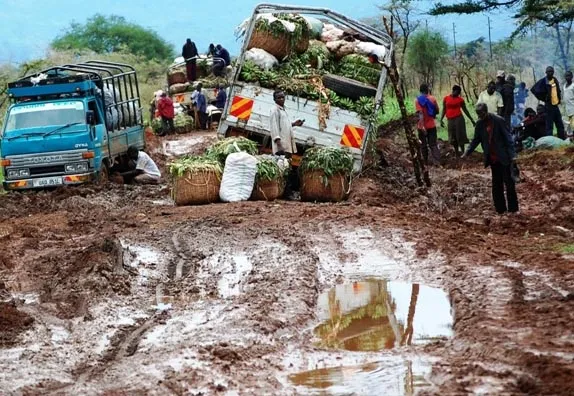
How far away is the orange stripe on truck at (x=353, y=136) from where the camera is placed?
53.2 ft

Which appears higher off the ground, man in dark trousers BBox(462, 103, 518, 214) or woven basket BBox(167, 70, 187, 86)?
woven basket BBox(167, 70, 187, 86)

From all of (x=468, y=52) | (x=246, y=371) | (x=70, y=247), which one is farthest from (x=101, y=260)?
(x=468, y=52)

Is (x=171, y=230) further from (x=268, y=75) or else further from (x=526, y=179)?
(x=526, y=179)

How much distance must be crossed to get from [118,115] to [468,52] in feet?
96.2

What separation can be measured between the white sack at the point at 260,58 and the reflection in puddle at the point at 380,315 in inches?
295

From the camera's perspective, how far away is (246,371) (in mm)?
6574

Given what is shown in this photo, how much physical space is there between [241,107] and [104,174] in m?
4.23

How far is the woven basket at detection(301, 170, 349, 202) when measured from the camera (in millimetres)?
15125

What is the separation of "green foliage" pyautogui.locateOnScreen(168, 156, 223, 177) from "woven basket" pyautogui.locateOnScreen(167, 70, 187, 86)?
19.9m

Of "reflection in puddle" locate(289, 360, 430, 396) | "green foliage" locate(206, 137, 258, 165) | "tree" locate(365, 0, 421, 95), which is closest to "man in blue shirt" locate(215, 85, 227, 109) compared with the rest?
"tree" locate(365, 0, 421, 95)

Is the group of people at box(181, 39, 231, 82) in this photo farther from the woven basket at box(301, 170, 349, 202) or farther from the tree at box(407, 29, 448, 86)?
the woven basket at box(301, 170, 349, 202)

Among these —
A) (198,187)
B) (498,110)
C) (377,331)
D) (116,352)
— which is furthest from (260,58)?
(116,352)

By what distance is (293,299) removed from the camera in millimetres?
8672

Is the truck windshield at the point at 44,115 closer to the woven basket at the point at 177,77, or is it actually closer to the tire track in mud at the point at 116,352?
the tire track in mud at the point at 116,352
